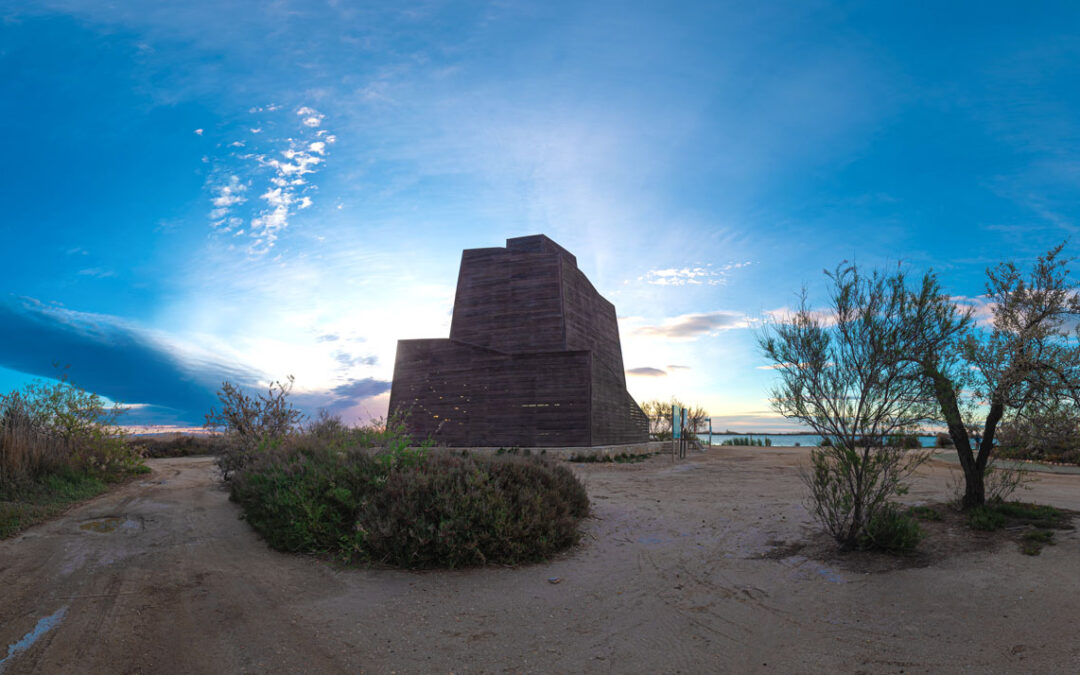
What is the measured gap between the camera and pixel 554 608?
199 inches

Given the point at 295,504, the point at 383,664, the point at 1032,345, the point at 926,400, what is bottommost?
the point at 383,664

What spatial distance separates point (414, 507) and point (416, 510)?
71 mm

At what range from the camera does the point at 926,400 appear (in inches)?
259

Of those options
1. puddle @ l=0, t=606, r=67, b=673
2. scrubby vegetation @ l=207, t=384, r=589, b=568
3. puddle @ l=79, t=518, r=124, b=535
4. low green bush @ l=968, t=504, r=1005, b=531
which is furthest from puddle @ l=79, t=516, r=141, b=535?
low green bush @ l=968, t=504, r=1005, b=531

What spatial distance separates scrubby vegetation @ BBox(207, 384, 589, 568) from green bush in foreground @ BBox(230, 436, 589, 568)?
0.01 metres

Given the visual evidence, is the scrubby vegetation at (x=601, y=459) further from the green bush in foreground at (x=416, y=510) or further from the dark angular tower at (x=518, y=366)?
the green bush in foreground at (x=416, y=510)

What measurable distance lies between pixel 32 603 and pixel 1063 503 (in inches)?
557

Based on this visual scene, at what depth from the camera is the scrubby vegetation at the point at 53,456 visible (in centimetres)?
861

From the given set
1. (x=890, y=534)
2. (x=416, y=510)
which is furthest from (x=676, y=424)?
(x=416, y=510)

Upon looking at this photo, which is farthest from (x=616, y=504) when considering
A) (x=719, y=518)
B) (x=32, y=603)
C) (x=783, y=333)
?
(x=32, y=603)

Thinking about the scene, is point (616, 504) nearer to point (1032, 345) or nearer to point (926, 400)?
point (926, 400)

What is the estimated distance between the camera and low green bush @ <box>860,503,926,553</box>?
6281 mm

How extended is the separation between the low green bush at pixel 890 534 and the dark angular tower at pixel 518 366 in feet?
55.7

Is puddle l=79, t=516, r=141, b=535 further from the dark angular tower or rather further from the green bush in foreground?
the dark angular tower
